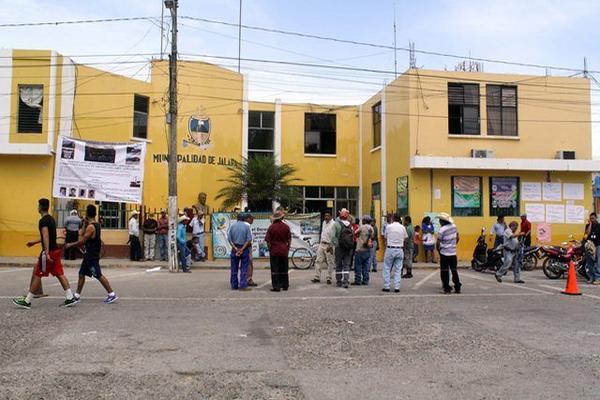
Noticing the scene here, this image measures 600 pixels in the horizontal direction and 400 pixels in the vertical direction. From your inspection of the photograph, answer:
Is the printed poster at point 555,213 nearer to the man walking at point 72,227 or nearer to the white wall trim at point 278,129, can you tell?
the white wall trim at point 278,129

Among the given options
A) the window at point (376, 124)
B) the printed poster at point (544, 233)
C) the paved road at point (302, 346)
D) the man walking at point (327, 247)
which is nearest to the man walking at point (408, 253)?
the man walking at point (327, 247)

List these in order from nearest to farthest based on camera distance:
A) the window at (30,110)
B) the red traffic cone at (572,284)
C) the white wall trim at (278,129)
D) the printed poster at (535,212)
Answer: the red traffic cone at (572,284)
the window at (30,110)
the printed poster at (535,212)
the white wall trim at (278,129)

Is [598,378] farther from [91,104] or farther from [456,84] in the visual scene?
[91,104]

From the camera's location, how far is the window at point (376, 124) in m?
25.7

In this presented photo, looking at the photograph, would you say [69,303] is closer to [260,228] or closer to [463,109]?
[260,228]

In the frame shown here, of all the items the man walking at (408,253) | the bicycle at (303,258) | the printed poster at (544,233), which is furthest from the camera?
the printed poster at (544,233)

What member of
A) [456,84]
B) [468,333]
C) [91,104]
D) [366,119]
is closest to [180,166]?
[91,104]

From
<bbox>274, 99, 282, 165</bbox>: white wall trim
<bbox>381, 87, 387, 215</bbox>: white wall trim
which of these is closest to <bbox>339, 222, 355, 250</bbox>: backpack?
<bbox>381, 87, 387, 215</bbox>: white wall trim

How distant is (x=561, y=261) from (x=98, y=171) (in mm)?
14542

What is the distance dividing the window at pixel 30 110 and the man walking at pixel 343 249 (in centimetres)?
1301

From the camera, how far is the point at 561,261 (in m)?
15.5

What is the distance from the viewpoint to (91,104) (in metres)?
22.4

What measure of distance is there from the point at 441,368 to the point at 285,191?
58.5 ft

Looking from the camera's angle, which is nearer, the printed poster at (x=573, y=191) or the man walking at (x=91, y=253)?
A: the man walking at (x=91, y=253)
